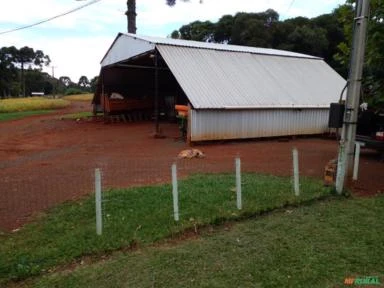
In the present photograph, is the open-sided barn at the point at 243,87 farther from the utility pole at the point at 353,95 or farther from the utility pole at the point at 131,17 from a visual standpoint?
the utility pole at the point at 353,95

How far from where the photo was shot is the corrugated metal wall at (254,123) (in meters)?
14.7

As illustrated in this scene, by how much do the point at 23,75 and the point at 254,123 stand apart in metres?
79.5

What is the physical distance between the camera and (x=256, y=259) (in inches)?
175

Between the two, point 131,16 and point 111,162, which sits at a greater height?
point 131,16

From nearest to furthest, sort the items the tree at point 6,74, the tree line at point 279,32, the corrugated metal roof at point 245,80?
1. the corrugated metal roof at point 245,80
2. the tree line at point 279,32
3. the tree at point 6,74

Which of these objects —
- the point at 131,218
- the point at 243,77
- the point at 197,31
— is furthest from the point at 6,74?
the point at 131,218

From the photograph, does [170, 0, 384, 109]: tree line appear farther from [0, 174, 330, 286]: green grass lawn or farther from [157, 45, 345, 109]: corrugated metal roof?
[0, 174, 330, 286]: green grass lawn

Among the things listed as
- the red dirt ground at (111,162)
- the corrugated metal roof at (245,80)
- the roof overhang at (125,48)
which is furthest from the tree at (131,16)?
the red dirt ground at (111,162)

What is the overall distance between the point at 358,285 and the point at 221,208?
2670 mm

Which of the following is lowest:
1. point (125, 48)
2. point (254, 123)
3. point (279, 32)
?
point (254, 123)

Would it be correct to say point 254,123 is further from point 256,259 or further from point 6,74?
point 6,74

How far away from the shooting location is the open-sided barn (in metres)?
15.0

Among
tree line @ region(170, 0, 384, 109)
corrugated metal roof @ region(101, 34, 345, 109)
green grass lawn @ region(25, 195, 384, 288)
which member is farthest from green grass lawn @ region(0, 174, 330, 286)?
tree line @ region(170, 0, 384, 109)

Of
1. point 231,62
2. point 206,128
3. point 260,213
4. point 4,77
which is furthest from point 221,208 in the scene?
point 4,77
